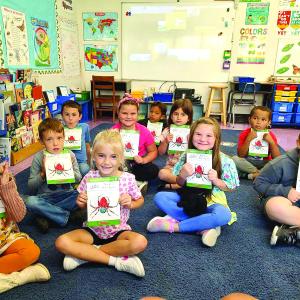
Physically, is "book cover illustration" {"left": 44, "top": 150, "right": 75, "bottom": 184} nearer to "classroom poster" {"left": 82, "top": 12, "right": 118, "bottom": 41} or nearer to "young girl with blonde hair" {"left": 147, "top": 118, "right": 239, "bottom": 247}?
"young girl with blonde hair" {"left": 147, "top": 118, "right": 239, "bottom": 247}

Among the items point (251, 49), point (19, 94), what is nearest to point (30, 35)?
point (19, 94)

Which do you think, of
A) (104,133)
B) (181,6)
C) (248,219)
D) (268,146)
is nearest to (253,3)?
(181,6)

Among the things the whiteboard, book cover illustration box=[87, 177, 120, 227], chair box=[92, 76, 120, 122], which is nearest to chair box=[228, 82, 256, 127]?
the whiteboard

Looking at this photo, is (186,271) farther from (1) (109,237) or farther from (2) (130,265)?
(1) (109,237)

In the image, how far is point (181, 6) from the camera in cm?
606

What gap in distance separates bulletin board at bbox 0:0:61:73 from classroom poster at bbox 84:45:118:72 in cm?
129

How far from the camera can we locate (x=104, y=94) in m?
6.68

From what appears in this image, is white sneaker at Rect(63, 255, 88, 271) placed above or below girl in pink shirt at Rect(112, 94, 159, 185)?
below

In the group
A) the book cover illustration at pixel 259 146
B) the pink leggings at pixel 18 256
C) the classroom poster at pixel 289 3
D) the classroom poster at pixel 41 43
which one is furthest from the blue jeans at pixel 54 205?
the classroom poster at pixel 289 3

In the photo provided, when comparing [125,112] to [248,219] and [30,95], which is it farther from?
[30,95]

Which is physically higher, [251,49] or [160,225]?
[251,49]

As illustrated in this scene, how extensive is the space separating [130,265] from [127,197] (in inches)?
15.0

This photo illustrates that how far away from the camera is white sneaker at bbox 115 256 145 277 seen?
5.03 ft

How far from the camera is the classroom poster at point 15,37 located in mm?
3732
